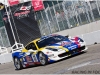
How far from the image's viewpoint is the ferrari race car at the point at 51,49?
12.8 metres

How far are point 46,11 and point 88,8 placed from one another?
21.8ft

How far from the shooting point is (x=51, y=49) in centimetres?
1286

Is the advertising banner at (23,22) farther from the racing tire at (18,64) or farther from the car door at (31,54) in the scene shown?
the car door at (31,54)

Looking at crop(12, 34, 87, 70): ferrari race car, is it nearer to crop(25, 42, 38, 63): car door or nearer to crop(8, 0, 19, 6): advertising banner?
crop(25, 42, 38, 63): car door

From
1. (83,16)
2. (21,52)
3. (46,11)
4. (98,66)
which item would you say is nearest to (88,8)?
(83,16)

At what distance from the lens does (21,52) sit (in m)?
15.1

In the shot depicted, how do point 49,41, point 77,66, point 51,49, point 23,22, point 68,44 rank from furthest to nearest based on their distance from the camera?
point 23,22 < point 49,41 < point 68,44 < point 51,49 < point 77,66

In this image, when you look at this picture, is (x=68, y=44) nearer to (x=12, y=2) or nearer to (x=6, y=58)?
(x=6, y=58)

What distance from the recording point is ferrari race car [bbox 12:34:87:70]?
41.9 feet

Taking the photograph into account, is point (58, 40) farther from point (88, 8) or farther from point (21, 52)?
point (88, 8)

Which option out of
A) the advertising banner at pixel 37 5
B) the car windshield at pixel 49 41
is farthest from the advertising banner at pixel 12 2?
the car windshield at pixel 49 41

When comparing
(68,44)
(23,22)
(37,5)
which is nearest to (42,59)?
(68,44)

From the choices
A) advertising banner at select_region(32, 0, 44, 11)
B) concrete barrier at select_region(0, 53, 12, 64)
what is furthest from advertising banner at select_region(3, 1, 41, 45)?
concrete barrier at select_region(0, 53, 12, 64)

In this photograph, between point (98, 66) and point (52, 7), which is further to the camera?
point (52, 7)
